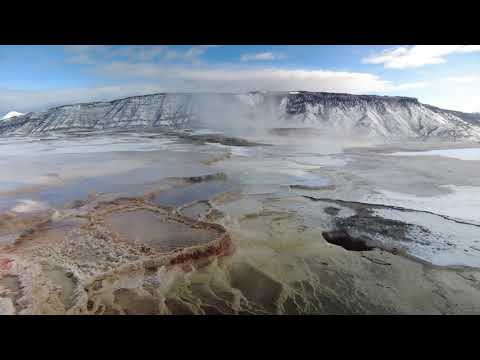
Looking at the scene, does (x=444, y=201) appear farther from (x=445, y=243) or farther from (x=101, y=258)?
(x=101, y=258)

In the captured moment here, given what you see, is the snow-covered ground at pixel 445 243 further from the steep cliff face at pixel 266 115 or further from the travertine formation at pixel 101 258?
the steep cliff face at pixel 266 115

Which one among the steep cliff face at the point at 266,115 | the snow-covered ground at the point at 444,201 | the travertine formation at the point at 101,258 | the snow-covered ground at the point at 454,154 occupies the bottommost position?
the travertine formation at the point at 101,258

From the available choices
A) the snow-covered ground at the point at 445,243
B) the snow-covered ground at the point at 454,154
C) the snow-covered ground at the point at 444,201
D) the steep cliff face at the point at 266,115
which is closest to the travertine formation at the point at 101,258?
the snow-covered ground at the point at 445,243

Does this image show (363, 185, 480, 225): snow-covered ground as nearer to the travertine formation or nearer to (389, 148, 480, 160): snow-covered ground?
the travertine formation

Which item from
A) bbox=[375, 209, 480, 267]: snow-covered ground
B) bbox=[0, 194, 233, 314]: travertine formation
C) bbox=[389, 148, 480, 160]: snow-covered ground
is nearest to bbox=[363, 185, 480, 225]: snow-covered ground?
bbox=[375, 209, 480, 267]: snow-covered ground

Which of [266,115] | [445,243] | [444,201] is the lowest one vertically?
[445,243]

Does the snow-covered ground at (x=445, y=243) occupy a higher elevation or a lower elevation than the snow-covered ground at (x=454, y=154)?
lower

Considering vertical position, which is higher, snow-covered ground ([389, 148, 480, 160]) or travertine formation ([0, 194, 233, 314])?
snow-covered ground ([389, 148, 480, 160])

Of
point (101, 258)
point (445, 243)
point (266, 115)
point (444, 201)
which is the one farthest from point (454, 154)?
point (266, 115)
